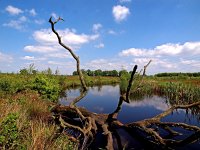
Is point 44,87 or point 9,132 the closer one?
point 9,132

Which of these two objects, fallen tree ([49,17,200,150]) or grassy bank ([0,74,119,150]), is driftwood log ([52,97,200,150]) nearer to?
fallen tree ([49,17,200,150])

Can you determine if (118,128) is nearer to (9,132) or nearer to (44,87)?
(9,132)

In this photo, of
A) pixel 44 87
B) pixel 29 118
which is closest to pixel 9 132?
pixel 29 118

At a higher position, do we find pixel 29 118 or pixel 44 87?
pixel 44 87

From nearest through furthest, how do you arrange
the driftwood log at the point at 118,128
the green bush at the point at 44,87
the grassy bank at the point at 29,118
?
the grassy bank at the point at 29,118 < the driftwood log at the point at 118,128 < the green bush at the point at 44,87

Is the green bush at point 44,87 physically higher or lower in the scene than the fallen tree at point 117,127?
higher

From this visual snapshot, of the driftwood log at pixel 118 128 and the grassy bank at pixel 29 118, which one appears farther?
the driftwood log at pixel 118 128

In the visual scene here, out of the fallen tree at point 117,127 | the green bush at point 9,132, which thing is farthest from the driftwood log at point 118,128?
the green bush at point 9,132

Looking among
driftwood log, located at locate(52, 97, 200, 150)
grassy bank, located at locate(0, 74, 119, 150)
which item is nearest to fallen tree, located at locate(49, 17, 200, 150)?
driftwood log, located at locate(52, 97, 200, 150)

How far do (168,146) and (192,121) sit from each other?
7.16 meters

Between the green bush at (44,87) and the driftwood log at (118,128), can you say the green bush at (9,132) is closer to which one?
the driftwood log at (118,128)

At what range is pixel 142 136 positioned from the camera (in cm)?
1051

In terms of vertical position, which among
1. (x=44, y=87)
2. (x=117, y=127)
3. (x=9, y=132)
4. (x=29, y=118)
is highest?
(x=44, y=87)

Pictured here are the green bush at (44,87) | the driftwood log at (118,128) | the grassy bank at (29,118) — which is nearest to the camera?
the grassy bank at (29,118)
